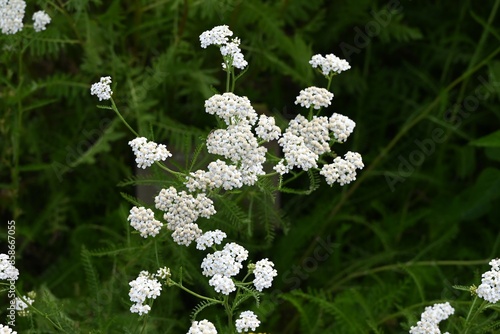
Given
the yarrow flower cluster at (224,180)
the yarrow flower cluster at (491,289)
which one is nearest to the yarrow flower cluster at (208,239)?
the yarrow flower cluster at (224,180)

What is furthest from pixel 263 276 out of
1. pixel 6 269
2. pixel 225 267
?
pixel 6 269

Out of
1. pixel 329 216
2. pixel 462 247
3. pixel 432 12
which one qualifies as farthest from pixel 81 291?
pixel 432 12

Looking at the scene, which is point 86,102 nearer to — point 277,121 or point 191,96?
point 191,96

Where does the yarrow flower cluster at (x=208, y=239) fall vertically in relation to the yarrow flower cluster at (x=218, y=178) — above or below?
below

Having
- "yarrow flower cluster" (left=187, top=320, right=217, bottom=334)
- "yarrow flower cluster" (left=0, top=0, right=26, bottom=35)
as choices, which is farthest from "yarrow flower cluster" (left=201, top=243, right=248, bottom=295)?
"yarrow flower cluster" (left=0, top=0, right=26, bottom=35)

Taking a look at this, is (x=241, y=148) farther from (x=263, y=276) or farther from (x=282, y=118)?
(x=282, y=118)

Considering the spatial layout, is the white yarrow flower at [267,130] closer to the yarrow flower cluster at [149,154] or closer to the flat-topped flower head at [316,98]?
the flat-topped flower head at [316,98]
